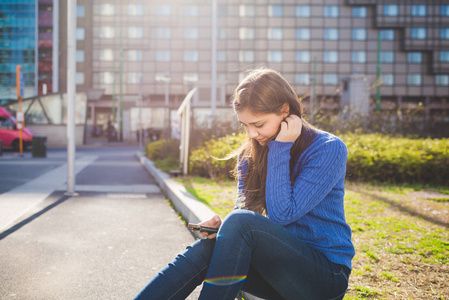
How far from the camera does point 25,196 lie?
269 inches

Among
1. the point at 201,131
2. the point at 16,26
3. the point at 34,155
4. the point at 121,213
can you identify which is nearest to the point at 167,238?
the point at 121,213

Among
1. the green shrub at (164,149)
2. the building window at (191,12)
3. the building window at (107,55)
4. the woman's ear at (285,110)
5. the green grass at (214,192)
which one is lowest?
the green grass at (214,192)

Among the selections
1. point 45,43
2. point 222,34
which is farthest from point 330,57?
point 45,43

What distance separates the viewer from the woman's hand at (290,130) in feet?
6.96

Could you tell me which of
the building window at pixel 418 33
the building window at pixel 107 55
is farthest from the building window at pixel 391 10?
the building window at pixel 107 55

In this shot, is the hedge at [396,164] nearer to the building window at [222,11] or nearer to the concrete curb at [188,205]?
the concrete curb at [188,205]

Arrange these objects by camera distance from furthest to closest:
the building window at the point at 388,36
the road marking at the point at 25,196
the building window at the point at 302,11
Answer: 1. the building window at the point at 302,11
2. the building window at the point at 388,36
3. the road marking at the point at 25,196

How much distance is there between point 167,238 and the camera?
4.52m

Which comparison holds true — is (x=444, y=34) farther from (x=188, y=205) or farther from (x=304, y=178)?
(x=304, y=178)

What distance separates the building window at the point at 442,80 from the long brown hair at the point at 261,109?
57218 mm

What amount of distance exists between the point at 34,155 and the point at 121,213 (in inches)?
474

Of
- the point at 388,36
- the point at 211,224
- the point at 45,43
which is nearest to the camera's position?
the point at 211,224

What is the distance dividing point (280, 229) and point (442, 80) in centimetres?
5823

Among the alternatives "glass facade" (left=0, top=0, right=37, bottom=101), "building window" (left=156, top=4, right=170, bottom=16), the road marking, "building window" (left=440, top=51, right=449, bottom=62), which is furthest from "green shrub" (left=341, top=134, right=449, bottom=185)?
"building window" (left=440, top=51, right=449, bottom=62)
